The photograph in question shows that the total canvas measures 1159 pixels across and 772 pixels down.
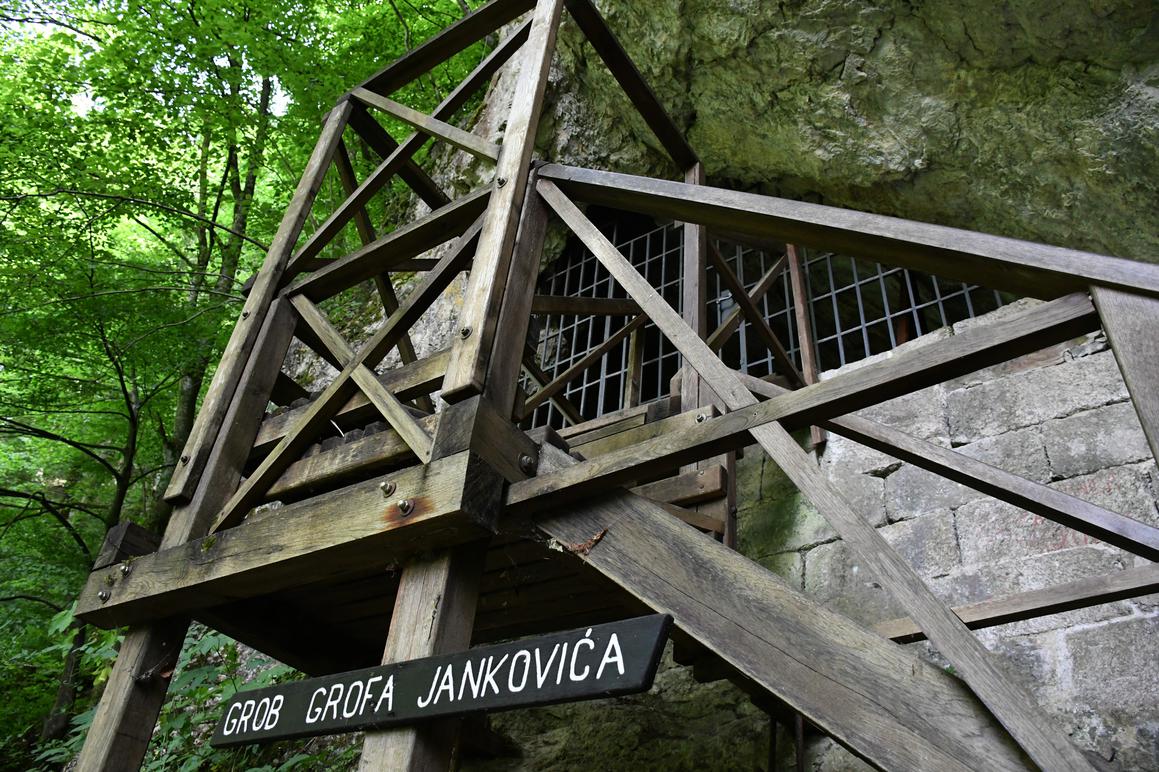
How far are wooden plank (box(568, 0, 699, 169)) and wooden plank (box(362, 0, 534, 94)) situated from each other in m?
0.28

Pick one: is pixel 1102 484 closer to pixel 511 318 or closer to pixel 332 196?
pixel 511 318

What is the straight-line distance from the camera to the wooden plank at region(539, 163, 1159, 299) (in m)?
1.89

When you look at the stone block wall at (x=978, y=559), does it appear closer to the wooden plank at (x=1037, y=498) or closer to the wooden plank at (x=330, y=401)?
the wooden plank at (x=1037, y=498)

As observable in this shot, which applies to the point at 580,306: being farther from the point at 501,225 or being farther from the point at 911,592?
the point at 911,592

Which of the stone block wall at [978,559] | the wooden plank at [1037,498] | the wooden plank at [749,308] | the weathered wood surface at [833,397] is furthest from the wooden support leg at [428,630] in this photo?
the wooden plank at [749,308]

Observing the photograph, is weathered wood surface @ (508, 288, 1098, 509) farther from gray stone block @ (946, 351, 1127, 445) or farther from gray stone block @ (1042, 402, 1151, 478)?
gray stone block @ (946, 351, 1127, 445)

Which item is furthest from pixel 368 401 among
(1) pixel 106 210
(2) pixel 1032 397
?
(1) pixel 106 210

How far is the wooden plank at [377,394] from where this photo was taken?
8.87 ft

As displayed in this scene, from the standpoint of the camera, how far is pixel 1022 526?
371 centimetres

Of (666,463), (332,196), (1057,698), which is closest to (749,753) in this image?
(1057,698)

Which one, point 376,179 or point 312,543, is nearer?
point 312,543

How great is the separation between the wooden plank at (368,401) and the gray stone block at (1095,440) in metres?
2.74

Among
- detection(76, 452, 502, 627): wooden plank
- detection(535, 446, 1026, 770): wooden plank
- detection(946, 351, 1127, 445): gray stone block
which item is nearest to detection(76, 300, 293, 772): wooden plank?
detection(76, 452, 502, 627): wooden plank

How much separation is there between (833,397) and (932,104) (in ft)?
11.5
